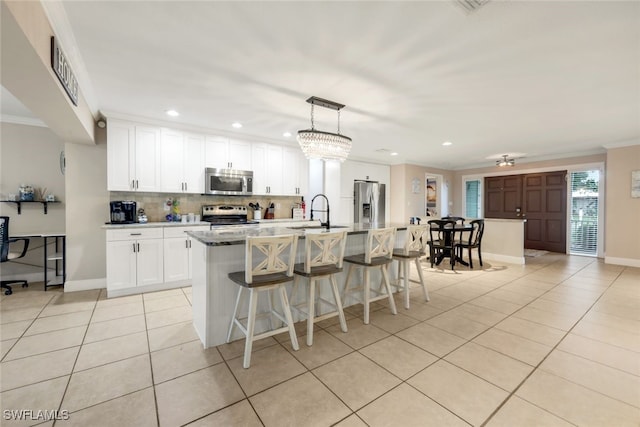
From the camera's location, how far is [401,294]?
3701mm

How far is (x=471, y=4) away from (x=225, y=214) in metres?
4.18

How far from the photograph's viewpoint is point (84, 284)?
390cm

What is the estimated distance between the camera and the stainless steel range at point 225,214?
458 cm

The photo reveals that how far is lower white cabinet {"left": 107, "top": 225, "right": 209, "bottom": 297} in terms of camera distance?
11.8ft

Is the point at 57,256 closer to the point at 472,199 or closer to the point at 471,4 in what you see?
the point at 471,4

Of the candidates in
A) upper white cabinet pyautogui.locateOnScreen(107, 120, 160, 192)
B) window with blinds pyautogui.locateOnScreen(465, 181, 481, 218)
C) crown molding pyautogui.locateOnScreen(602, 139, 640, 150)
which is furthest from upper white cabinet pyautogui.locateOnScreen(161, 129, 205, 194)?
window with blinds pyautogui.locateOnScreen(465, 181, 481, 218)

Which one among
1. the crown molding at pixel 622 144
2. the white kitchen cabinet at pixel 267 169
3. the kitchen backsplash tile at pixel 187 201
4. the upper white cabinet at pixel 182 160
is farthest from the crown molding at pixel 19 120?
the crown molding at pixel 622 144

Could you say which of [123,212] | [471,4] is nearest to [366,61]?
[471,4]

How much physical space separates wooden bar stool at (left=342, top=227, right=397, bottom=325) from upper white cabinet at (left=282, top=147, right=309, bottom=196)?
2.70 m

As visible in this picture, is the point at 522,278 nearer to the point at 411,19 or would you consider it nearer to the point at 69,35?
the point at 411,19

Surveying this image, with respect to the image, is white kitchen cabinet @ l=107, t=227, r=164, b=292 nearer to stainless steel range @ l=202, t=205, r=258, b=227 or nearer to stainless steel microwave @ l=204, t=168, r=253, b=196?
stainless steel range @ l=202, t=205, r=258, b=227

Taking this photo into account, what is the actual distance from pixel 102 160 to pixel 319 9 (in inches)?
153

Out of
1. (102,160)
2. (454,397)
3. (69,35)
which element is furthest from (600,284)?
(102,160)

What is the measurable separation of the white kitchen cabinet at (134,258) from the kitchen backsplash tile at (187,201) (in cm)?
71
